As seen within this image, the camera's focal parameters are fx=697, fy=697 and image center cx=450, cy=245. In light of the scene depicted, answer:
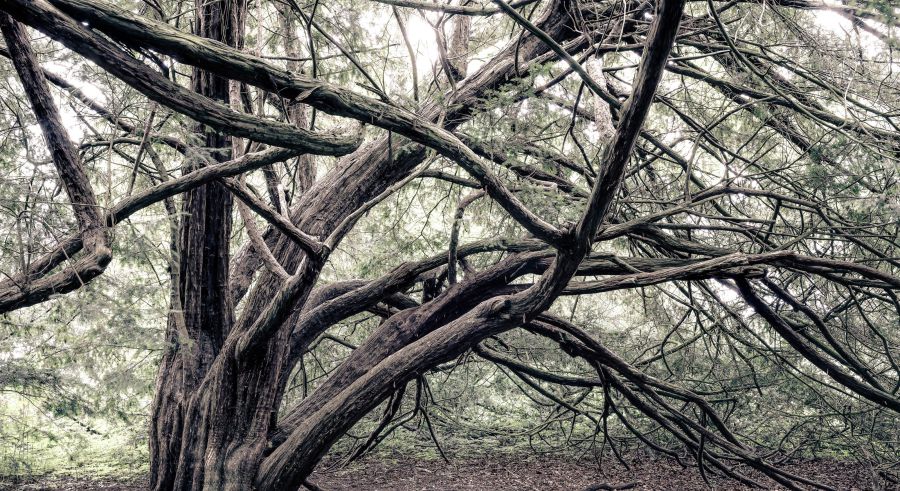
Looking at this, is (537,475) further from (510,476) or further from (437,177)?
(437,177)

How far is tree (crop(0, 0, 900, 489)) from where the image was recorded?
2.79 m

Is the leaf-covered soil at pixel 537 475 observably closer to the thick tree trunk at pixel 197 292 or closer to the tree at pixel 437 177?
the tree at pixel 437 177

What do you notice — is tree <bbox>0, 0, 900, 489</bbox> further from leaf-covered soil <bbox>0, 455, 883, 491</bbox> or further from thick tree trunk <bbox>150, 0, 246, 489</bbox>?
leaf-covered soil <bbox>0, 455, 883, 491</bbox>

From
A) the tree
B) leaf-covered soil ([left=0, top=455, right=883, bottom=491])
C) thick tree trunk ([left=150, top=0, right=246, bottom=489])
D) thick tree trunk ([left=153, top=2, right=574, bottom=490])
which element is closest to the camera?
the tree

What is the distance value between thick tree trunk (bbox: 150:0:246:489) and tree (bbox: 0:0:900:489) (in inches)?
0.5

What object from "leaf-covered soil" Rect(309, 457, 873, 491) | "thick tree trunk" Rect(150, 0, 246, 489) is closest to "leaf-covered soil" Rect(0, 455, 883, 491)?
"leaf-covered soil" Rect(309, 457, 873, 491)

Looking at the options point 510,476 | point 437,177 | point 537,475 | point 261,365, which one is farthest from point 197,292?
point 537,475

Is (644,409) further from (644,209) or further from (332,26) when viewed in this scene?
(332,26)

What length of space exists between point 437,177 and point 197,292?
1632 millimetres

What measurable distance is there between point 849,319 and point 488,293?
122 inches

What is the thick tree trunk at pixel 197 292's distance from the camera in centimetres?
353

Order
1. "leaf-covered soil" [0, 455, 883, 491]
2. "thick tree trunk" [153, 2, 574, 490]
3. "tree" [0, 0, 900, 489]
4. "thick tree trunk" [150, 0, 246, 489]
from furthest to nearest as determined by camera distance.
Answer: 1. "leaf-covered soil" [0, 455, 883, 491]
2. "thick tree trunk" [153, 2, 574, 490]
3. "thick tree trunk" [150, 0, 246, 489]
4. "tree" [0, 0, 900, 489]

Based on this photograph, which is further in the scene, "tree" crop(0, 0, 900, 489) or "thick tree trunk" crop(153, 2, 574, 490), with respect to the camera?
"thick tree trunk" crop(153, 2, 574, 490)

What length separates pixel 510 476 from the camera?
7.19 m
